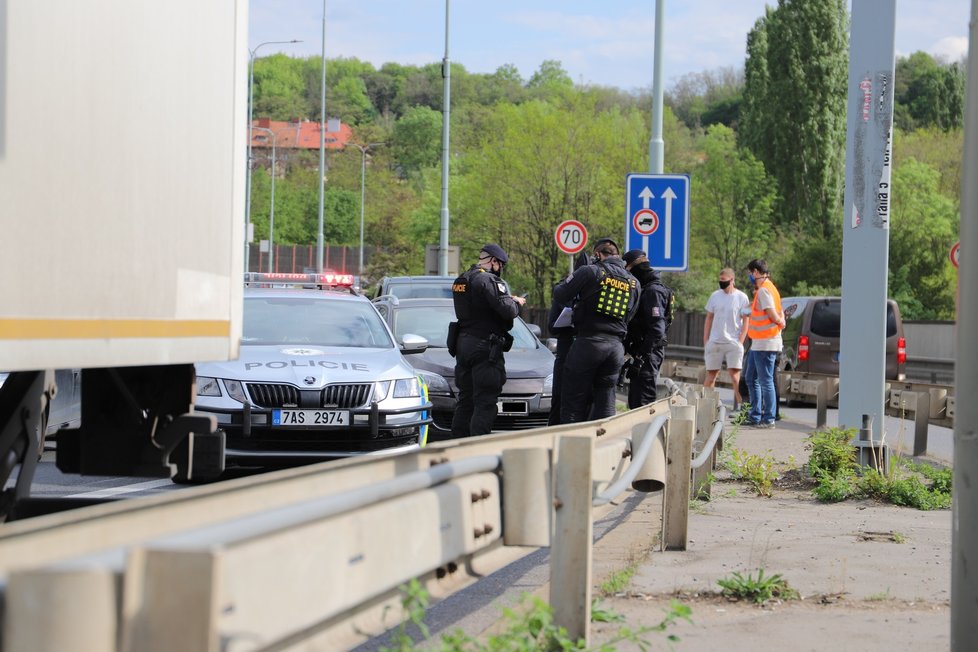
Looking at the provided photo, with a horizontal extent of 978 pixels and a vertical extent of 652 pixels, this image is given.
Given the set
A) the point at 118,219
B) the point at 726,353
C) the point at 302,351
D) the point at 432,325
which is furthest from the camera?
the point at 726,353

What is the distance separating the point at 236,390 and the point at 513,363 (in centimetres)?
457

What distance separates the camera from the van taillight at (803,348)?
73.7 feet

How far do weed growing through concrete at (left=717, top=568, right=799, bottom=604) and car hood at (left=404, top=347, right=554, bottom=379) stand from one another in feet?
25.3

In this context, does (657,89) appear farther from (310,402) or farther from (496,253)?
(310,402)

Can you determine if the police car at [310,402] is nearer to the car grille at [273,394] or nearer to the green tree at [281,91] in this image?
the car grille at [273,394]

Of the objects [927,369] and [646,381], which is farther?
[927,369]

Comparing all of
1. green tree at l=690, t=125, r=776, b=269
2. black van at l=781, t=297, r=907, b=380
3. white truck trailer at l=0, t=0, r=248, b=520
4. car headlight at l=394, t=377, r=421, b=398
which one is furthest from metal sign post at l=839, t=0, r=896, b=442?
green tree at l=690, t=125, r=776, b=269

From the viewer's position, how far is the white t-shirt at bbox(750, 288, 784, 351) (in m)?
16.4

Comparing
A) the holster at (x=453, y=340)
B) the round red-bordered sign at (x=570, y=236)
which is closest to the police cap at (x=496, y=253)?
the holster at (x=453, y=340)

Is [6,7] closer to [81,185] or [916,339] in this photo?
[81,185]

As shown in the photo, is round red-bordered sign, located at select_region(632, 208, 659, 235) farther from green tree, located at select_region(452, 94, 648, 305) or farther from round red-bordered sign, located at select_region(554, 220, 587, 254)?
green tree, located at select_region(452, 94, 648, 305)

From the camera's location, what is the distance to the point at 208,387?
10.1 meters

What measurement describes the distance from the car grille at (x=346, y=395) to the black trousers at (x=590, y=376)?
1.65 metres

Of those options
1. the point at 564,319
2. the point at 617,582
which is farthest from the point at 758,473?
the point at 617,582
